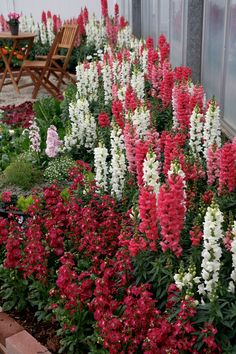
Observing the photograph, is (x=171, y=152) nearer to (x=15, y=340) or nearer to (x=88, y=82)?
(x=15, y=340)

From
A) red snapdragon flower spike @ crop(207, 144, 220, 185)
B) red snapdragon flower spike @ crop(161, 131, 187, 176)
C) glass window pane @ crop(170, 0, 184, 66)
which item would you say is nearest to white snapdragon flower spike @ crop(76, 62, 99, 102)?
glass window pane @ crop(170, 0, 184, 66)

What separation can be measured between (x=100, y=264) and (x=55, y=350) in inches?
24.6

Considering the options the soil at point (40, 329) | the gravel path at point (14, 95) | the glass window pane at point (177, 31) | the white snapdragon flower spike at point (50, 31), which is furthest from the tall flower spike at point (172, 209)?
the white snapdragon flower spike at point (50, 31)

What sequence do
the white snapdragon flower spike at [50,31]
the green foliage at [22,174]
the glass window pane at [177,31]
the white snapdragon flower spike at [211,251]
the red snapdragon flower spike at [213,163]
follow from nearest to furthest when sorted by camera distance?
the white snapdragon flower spike at [211,251] → the red snapdragon flower spike at [213,163] → the green foliage at [22,174] → the glass window pane at [177,31] → the white snapdragon flower spike at [50,31]

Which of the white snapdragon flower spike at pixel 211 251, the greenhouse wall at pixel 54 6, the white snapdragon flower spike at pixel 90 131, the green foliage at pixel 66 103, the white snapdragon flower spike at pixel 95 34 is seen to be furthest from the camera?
the greenhouse wall at pixel 54 6

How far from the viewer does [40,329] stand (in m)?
3.38

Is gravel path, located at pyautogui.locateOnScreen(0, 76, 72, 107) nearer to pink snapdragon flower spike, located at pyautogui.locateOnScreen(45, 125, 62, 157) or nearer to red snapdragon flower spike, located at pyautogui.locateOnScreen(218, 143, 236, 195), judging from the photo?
pink snapdragon flower spike, located at pyautogui.locateOnScreen(45, 125, 62, 157)

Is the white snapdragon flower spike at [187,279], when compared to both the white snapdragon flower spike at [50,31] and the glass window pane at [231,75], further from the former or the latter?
the white snapdragon flower spike at [50,31]

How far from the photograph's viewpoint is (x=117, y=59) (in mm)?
7133

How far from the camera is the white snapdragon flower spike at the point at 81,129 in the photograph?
18.1 feet

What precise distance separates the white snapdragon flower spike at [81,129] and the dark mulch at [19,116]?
1529 mm

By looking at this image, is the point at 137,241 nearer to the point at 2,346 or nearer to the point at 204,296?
the point at 204,296

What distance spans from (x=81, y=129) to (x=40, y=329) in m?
2.68

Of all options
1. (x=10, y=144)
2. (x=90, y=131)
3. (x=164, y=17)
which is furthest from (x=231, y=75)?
(x=164, y=17)
